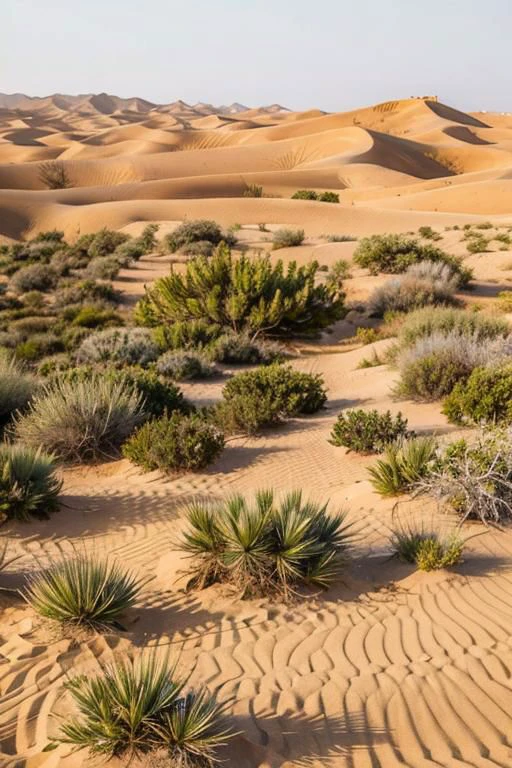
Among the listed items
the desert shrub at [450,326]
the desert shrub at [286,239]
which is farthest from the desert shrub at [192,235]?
the desert shrub at [450,326]

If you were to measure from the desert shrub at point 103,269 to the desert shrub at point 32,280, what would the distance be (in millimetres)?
1364

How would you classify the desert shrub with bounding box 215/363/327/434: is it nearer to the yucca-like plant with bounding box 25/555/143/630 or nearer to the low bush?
the yucca-like plant with bounding box 25/555/143/630

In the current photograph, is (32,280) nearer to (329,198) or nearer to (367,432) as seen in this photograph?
(367,432)

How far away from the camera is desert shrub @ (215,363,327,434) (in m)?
9.99

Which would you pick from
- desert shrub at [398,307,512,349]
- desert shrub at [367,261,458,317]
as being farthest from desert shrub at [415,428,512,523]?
desert shrub at [367,261,458,317]

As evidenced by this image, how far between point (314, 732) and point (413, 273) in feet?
59.0

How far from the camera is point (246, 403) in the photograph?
10.1 m

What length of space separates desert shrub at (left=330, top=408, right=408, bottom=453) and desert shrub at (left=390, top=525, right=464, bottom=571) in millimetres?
2772

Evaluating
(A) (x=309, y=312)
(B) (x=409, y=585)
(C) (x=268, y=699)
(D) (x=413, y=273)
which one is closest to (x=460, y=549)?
(B) (x=409, y=585)

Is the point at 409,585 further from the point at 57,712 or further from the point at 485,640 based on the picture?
the point at 57,712

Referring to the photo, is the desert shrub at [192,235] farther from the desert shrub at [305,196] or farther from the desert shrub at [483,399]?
the desert shrub at [483,399]

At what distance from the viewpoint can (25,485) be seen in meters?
7.25

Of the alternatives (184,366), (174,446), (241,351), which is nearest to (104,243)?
(241,351)

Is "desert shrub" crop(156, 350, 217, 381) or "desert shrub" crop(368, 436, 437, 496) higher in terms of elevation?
"desert shrub" crop(368, 436, 437, 496)
